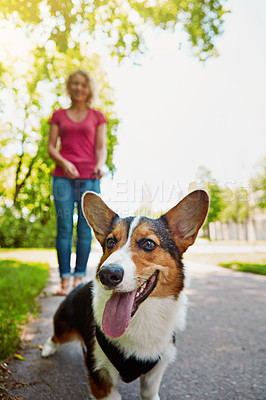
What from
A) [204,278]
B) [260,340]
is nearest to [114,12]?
[260,340]

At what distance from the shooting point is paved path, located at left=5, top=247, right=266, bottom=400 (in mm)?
→ 2277

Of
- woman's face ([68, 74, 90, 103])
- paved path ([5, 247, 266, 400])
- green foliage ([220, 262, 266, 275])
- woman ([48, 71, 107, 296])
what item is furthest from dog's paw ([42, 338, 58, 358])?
green foliage ([220, 262, 266, 275])

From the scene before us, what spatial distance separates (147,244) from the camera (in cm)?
208

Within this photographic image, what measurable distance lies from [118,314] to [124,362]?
33 cm

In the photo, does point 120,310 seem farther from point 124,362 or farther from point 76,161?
point 76,161

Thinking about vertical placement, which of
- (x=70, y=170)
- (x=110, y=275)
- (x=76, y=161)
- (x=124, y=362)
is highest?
(x=76, y=161)

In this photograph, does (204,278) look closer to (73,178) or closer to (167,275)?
(73,178)

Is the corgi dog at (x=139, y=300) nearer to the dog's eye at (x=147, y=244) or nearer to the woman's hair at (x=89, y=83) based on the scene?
the dog's eye at (x=147, y=244)

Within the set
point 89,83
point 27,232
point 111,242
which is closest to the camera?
point 111,242

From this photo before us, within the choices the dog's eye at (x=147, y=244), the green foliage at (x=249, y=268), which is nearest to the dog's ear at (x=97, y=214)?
the dog's eye at (x=147, y=244)

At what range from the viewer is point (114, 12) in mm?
4293

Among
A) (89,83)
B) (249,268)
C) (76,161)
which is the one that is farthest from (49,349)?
(249,268)

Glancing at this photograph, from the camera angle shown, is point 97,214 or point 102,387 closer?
point 102,387

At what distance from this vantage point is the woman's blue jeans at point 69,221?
3947 mm
